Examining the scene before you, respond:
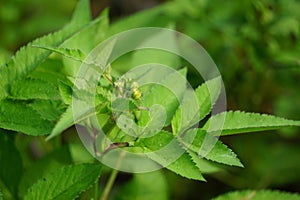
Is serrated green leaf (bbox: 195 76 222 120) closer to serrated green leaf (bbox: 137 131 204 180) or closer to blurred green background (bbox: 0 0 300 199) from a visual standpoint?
serrated green leaf (bbox: 137 131 204 180)

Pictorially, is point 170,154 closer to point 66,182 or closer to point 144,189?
point 66,182

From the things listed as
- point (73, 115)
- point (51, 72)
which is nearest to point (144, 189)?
point (51, 72)

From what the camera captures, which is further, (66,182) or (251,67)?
(251,67)

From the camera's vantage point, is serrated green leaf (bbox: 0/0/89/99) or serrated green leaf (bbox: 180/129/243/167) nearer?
→ serrated green leaf (bbox: 180/129/243/167)

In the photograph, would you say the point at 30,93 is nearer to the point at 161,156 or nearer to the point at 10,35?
the point at 161,156

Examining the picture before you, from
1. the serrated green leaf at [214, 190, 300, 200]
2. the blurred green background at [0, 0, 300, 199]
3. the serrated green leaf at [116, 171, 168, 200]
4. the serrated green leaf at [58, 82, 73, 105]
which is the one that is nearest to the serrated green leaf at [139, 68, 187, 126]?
the serrated green leaf at [58, 82, 73, 105]

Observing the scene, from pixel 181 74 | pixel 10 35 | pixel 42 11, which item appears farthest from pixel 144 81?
pixel 42 11

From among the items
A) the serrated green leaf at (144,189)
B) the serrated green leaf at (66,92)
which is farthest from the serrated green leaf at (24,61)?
the serrated green leaf at (144,189)
